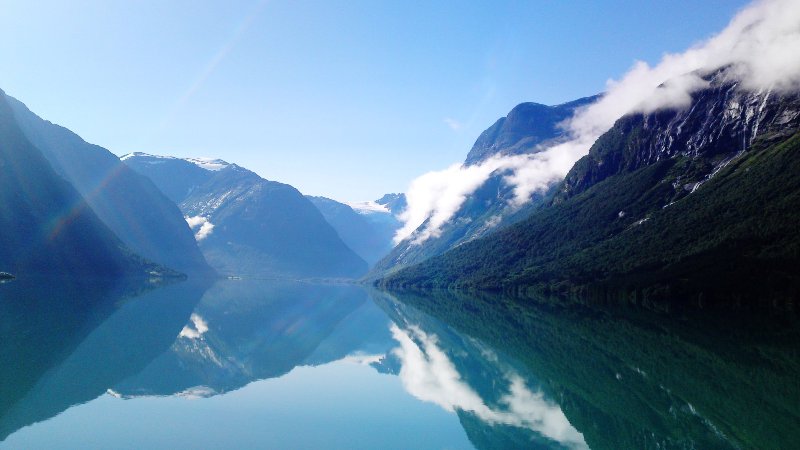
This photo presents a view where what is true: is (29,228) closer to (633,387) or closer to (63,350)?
(63,350)

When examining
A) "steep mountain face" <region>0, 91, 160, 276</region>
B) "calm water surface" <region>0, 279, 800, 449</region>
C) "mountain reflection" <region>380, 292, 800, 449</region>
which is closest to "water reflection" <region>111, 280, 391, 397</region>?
"calm water surface" <region>0, 279, 800, 449</region>

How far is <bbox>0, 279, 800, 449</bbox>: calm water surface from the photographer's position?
84.5ft

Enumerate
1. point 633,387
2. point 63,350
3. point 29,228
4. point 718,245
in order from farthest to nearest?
point 29,228, point 718,245, point 63,350, point 633,387

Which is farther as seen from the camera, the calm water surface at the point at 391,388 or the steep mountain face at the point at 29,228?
the steep mountain face at the point at 29,228

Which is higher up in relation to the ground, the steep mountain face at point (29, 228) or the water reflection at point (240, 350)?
the steep mountain face at point (29, 228)

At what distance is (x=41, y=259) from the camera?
17312cm

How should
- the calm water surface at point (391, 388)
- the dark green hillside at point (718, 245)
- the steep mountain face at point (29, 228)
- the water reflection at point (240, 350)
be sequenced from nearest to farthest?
the calm water surface at point (391, 388) < the water reflection at point (240, 350) < the dark green hillside at point (718, 245) < the steep mountain face at point (29, 228)

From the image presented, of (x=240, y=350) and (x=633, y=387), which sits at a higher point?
(x=240, y=350)

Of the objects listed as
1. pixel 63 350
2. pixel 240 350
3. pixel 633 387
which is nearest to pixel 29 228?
pixel 240 350

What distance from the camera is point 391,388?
39844 millimetres

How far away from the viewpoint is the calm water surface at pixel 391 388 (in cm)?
2577

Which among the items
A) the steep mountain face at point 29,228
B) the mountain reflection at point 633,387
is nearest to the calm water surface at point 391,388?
the mountain reflection at point 633,387

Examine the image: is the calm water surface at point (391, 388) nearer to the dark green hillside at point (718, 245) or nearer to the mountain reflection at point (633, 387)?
the mountain reflection at point (633, 387)

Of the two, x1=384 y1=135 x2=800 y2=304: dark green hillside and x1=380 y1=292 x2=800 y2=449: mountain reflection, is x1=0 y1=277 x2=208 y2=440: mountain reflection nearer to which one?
x1=380 y1=292 x2=800 y2=449: mountain reflection
